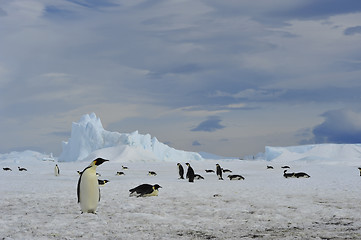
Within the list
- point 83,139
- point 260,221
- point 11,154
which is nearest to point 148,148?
point 83,139

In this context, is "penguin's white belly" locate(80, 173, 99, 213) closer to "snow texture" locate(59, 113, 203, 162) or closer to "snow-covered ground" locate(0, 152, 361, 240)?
"snow-covered ground" locate(0, 152, 361, 240)

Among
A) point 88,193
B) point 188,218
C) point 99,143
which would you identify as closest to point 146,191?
point 88,193

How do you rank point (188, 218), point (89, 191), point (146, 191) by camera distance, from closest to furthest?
point (188, 218) → point (89, 191) → point (146, 191)

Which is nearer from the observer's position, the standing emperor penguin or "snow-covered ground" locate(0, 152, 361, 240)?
"snow-covered ground" locate(0, 152, 361, 240)

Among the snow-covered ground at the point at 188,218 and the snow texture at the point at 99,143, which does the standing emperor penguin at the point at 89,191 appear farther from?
the snow texture at the point at 99,143

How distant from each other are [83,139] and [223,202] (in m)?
52.3

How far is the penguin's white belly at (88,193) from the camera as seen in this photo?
7.98m

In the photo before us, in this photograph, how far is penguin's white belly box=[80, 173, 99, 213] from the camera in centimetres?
798

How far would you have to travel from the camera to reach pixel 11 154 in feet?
268

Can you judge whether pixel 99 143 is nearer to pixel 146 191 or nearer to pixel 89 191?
pixel 146 191

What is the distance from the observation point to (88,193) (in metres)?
7.98

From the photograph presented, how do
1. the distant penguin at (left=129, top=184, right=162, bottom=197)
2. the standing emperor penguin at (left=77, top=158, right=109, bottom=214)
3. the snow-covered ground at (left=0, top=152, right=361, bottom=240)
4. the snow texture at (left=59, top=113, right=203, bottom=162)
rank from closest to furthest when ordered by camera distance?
the snow-covered ground at (left=0, top=152, right=361, bottom=240) → the standing emperor penguin at (left=77, top=158, right=109, bottom=214) → the distant penguin at (left=129, top=184, right=162, bottom=197) → the snow texture at (left=59, top=113, right=203, bottom=162)

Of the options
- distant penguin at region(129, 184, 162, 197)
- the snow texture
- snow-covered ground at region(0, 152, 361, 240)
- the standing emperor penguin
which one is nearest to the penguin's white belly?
the standing emperor penguin

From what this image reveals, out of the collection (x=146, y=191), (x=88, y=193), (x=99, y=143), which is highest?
(x=88, y=193)
